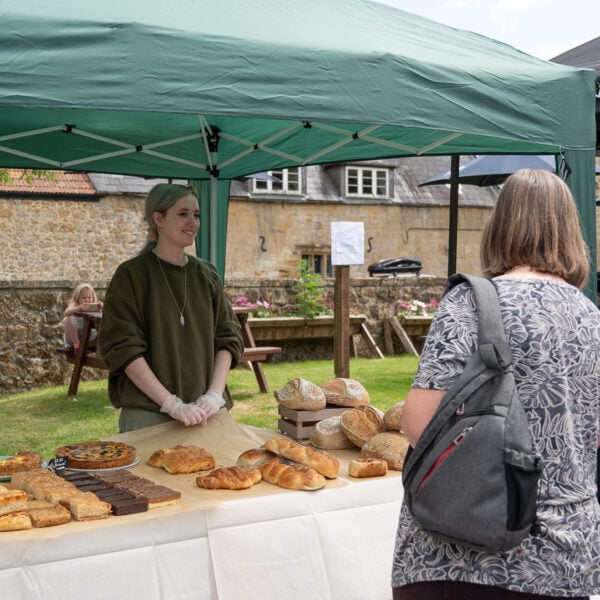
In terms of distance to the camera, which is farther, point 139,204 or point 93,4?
point 139,204

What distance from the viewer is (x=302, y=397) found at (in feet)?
9.83

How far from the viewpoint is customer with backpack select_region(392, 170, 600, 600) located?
1427mm

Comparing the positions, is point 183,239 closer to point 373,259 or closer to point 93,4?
point 93,4

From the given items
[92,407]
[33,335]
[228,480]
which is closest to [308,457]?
[228,480]

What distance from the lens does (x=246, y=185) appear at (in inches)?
846

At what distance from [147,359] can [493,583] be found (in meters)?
1.93

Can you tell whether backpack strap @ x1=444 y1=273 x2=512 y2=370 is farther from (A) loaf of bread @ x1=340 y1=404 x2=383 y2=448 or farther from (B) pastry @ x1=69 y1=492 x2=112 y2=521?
(A) loaf of bread @ x1=340 y1=404 x2=383 y2=448

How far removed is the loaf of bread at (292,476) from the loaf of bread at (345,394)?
67 cm

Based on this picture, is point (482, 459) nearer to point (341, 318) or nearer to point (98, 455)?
point (98, 455)

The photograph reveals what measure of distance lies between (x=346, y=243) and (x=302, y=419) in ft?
14.6

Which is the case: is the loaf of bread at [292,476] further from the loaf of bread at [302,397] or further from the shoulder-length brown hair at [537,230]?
the shoulder-length brown hair at [537,230]

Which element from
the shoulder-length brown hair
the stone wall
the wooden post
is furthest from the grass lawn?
the shoulder-length brown hair

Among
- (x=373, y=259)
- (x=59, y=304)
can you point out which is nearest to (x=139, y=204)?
(x=373, y=259)

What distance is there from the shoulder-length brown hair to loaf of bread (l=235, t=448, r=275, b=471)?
4.03 feet
